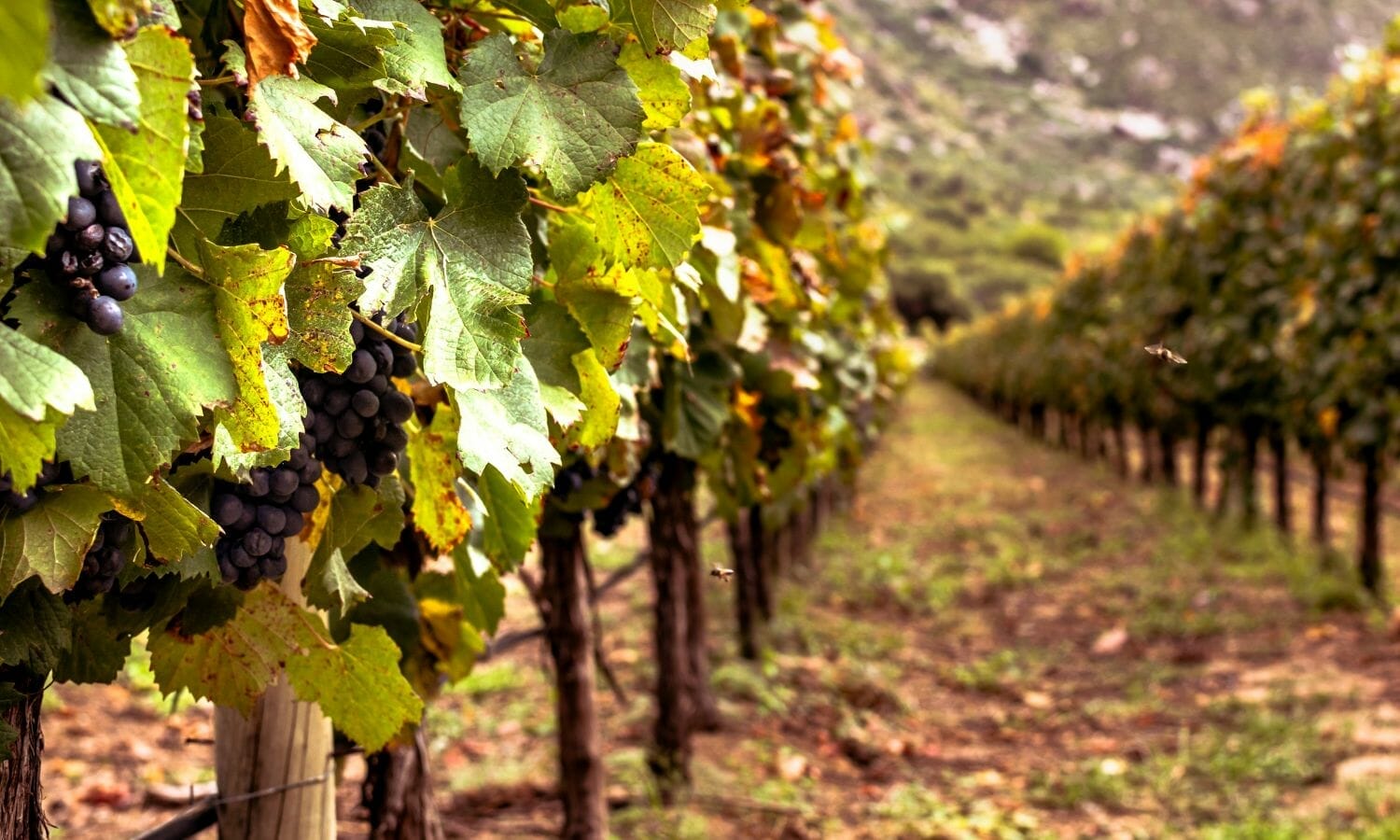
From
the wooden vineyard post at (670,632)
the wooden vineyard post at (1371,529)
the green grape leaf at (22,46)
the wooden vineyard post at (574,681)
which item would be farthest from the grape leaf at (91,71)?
the wooden vineyard post at (1371,529)

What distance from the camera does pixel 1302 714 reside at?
6.28 m

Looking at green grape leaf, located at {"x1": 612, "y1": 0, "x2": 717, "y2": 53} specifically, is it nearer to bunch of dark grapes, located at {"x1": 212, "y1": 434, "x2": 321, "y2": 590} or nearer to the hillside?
bunch of dark grapes, located at {"x1": 212, "y1": 434, "x2": 321, "y2": 590}

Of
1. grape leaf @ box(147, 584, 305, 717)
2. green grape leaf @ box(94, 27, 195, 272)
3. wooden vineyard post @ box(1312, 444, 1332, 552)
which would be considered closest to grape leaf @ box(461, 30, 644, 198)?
green grape leaf @ box(94, 27, 195, 272)

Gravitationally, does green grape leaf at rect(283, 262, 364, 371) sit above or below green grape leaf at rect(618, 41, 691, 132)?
below

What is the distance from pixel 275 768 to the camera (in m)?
1.88

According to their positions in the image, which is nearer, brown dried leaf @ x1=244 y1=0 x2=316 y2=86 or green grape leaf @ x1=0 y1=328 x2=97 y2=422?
green grape leaf @ x1=0 y1=328 x2=97 y2=422

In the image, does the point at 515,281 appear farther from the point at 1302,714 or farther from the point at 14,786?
the point at 1302,714

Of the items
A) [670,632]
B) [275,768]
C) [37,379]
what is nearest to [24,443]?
[37,379]

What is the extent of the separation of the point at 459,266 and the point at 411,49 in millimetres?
225

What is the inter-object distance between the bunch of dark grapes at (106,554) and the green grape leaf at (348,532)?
0.30 meters

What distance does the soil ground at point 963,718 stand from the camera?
497cm

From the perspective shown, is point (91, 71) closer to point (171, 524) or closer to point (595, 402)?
point (171, 524)

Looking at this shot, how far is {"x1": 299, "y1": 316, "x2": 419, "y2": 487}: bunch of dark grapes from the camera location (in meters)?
1.25

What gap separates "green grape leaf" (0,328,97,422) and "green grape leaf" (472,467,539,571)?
2.75 ft
